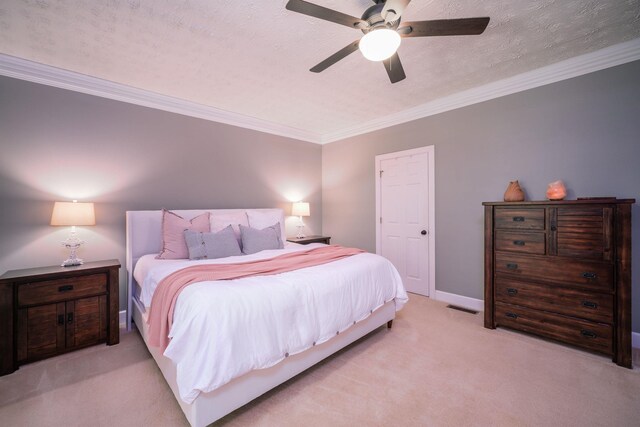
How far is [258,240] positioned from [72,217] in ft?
5.79

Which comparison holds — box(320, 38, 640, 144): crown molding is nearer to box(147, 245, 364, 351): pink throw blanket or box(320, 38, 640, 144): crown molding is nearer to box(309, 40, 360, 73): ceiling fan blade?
box(309, 40, 360, 73): ceiling fan blade

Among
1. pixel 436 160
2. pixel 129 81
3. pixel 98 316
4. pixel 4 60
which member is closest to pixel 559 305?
pixel 436 160

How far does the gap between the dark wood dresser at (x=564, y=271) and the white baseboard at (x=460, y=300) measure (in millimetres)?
524

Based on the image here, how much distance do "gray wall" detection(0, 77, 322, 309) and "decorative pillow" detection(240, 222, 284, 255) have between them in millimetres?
955

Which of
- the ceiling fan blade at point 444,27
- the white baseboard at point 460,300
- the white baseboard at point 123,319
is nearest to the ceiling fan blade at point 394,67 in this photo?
the ceiling fan blade at point 444,27

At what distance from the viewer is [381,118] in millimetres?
4250

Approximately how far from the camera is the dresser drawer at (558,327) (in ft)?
7.41

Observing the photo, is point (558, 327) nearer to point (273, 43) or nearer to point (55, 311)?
point (273, 43)

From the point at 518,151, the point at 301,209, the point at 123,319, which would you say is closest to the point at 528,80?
the point at 518,151

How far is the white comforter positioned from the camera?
4.75ft

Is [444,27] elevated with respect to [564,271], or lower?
elevated

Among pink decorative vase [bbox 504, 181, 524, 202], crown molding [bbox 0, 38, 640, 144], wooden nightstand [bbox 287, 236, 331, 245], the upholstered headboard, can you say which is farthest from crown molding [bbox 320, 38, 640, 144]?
the upholstered headboard

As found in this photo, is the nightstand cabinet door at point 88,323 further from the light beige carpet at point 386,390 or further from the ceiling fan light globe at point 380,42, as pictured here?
the ceiling fan light globe at point 380,42

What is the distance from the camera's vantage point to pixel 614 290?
2.21m
